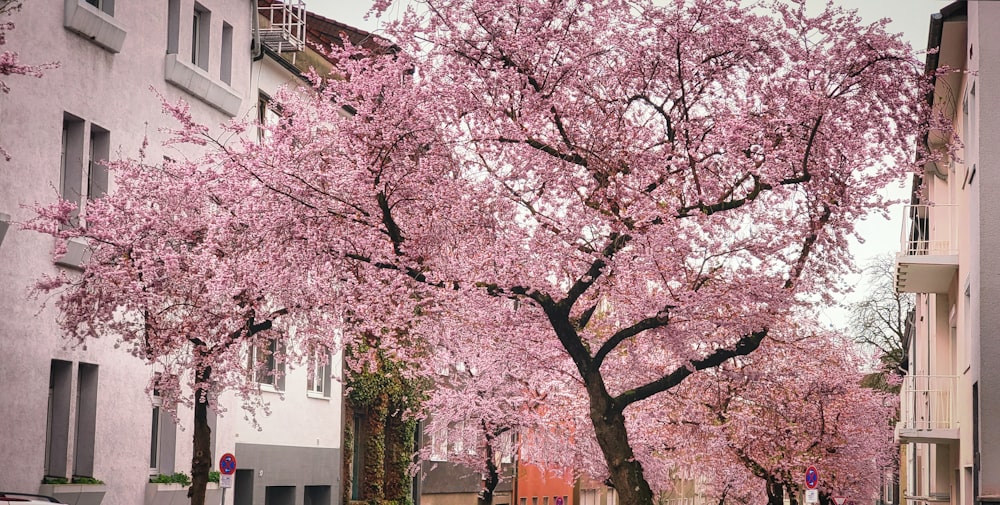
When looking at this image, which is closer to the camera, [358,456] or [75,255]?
[75,255]

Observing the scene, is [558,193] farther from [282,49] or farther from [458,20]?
[282,49]

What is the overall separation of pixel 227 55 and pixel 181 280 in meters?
10.9

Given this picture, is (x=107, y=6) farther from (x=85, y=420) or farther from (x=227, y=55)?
(x=85, y=420)

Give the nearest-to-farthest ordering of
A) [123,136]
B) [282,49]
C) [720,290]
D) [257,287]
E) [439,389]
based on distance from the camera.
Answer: [720,290]
[257,287]
[123,136]
[282,49]
[439,389]

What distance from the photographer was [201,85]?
29.3 m

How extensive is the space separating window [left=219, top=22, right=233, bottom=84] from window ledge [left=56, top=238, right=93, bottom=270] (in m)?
8.15

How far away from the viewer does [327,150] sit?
1973 cm

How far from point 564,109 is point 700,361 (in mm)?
4671

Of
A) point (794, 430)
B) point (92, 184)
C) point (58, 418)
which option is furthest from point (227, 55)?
point (794, 430)

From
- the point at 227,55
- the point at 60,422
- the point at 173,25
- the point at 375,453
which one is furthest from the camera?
the point at 375,453

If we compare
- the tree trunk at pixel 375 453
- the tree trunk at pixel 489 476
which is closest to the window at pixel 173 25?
the tree trunk at pixel 375 453

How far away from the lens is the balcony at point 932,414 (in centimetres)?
2595

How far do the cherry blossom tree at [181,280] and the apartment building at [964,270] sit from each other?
1003cm

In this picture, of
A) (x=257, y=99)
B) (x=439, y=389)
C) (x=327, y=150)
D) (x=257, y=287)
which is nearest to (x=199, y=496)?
(x=257, y=287)
